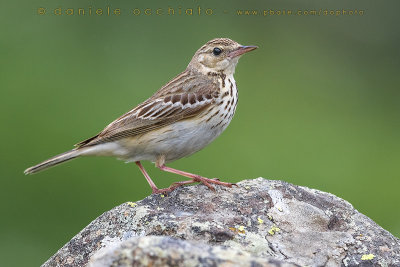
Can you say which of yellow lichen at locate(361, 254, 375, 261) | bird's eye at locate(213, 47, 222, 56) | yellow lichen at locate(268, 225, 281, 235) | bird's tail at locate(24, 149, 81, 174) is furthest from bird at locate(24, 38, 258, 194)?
yellow lichen at locate(361, 254, 375, 261)

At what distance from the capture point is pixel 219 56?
375 inches

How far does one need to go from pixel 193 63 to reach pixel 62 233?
2770 mm

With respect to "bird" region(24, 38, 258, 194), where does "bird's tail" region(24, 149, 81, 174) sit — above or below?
below

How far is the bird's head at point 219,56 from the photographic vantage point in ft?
31.2

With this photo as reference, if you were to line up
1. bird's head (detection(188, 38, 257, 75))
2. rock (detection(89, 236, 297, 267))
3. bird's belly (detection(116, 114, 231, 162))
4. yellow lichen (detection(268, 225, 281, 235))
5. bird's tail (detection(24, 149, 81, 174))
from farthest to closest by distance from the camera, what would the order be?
bird's head (detection(188, 38, 257, 75))
bird's tail (detection(24, 149, 81, 174))
bird's belly (detection(116, 114, 231, 162))
yellow lichen (detection(268, 225, 281, 235))
rock (detection(89, 236, 297, 267))

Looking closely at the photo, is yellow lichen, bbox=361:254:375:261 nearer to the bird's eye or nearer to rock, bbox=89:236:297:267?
rock, bbox=89:236:297:267

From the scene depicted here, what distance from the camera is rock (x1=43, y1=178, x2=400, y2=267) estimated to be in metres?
6.40

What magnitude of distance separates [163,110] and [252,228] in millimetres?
2647

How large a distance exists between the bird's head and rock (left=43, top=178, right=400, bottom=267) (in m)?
2.36

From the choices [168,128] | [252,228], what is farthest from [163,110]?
[252,228]

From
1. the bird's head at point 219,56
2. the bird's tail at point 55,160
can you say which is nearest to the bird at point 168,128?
the bird's tail at point 55,160

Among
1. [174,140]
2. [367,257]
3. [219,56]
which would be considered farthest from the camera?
[219,56]

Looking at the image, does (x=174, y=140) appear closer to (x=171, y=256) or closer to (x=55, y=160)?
(x=55, y=160)

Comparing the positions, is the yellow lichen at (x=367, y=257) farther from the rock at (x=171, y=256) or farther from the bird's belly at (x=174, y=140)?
the bird's belly at (x=174, y=140)
